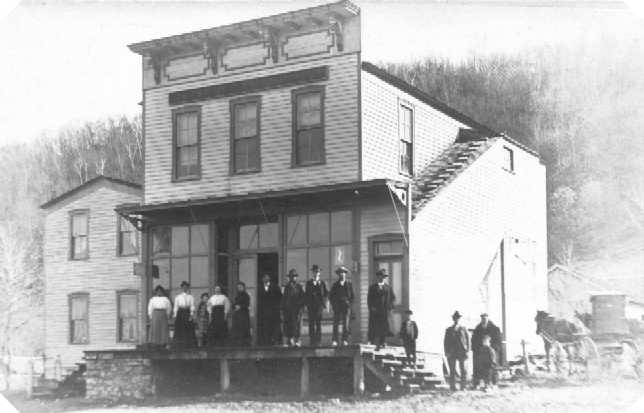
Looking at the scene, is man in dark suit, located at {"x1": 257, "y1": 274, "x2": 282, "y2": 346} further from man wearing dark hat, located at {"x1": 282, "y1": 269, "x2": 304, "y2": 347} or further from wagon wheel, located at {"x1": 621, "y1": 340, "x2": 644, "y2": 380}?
wagon wheel, located at {"x1": 621, "y1": 340, "x2": 644, "y2": 380}

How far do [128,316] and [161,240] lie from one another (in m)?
Result: 3.45

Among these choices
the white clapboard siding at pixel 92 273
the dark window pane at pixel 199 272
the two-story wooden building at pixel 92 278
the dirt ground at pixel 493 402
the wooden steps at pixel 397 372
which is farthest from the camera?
the two-story wooden building at pixel 92 278

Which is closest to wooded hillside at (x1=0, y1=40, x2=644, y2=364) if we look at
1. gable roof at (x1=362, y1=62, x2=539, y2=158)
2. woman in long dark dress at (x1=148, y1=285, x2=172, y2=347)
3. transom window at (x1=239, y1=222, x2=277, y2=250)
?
gable roof at (x1=362, y1=62, x2=539, y2=158)

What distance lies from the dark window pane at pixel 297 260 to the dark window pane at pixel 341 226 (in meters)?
0.64

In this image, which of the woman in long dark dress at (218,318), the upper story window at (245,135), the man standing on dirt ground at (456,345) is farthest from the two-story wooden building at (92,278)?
the man standing on dirt ground at (456,345)

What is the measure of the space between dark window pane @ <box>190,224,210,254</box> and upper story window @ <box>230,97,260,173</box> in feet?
4.29

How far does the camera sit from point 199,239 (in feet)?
Answer: 78.8

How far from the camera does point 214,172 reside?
2388cm

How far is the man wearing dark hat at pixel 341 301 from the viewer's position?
20.8 metres

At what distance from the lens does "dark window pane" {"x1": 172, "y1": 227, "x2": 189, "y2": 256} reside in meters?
24.2

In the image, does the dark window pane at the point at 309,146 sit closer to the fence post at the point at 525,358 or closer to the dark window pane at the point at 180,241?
the dark window pane at the point at 180,241

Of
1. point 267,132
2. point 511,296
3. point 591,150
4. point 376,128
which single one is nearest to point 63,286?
point 267,132

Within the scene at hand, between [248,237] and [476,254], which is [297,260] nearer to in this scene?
[248,237]

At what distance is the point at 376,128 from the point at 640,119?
16.1ft
